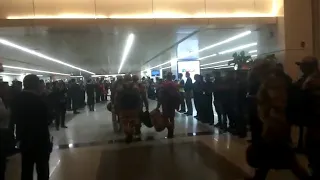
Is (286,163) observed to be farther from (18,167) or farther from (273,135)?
(18,167)

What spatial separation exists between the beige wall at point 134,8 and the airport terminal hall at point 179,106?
23mm

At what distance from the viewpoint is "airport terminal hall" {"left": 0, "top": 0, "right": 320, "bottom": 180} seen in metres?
4.20

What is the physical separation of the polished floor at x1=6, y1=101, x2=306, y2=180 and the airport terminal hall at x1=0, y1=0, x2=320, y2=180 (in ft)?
0.07

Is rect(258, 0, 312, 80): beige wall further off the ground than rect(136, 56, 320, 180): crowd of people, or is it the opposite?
rect(258, 0, 312, 80): beige wall

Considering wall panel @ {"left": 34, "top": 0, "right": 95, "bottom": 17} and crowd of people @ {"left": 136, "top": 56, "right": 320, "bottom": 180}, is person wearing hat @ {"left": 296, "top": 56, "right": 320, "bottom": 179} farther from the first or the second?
wall panel @ {"left": 34, "top": 0, "right": 95, "bottom": 17}

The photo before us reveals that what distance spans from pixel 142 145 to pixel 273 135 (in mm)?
4771

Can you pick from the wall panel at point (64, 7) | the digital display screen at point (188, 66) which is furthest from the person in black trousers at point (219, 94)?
the digital display screen at point (188, 66)

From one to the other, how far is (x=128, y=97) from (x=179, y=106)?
1.74 metres

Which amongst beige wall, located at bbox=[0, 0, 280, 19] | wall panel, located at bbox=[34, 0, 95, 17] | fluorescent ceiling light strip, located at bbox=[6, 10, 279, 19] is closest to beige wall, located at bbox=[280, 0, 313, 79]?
fluorescent ceiling light strip, located at bbox=[6, 10, 279, 19]

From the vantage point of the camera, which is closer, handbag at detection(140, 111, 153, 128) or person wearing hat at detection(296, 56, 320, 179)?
person wearing hat at detection(296, 56, 320, 179)

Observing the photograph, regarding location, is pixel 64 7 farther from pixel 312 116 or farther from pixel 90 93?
pixel 90 93

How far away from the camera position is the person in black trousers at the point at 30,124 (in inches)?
170

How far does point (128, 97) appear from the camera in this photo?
28.1 ft

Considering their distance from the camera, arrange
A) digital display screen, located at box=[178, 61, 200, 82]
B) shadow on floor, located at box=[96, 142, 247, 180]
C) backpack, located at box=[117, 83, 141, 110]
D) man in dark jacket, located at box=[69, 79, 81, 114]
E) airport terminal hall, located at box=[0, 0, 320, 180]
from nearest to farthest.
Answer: airport terminal hall, located at box=[0, 0, 320, 180] < shadow on floor, located at box=[96, 142, 247, 180] < backpack, located at box=[117, 83, 141, 110] < digital display screen, located at box=[178, 61, 200, 82] < man in dark jacket, located at box=[69, 79, 81, 114]
